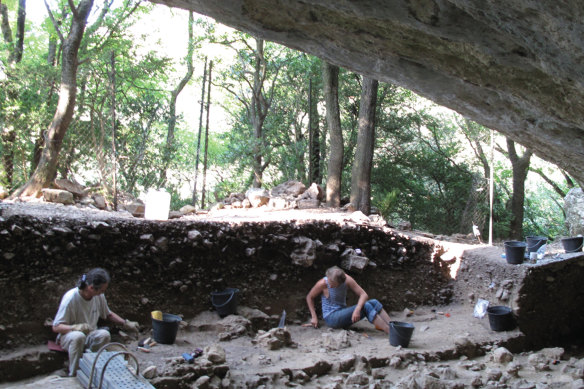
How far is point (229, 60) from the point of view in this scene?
12.7 metres

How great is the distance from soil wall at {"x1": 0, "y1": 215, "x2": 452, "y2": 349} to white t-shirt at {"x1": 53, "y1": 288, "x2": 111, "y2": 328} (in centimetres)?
70

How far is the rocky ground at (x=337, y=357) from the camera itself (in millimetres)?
4363

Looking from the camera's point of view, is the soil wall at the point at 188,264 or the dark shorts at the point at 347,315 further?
the dark shorts at the point at 347,315

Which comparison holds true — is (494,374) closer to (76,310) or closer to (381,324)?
(381,324)

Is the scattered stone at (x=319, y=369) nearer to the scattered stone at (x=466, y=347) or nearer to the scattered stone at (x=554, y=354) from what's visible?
the scattered stone at (x=466, y=347)

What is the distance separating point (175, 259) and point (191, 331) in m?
0.89

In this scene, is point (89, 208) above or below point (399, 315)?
above

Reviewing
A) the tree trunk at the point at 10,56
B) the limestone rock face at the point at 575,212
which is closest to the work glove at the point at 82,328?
the tree trunk at the point at 10,56

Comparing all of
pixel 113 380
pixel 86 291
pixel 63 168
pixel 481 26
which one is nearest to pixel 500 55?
pixel 481 26

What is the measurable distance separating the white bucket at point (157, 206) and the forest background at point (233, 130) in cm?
70

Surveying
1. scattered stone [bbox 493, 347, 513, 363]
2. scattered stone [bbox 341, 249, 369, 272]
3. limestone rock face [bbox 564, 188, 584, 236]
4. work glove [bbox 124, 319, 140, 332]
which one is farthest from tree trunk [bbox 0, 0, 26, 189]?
limestone rock face [bbox 564, 188, 584, 236]

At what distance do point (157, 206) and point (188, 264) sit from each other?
44.4 inches

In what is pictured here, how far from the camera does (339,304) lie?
19.6ft

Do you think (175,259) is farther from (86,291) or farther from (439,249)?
(439,249)
